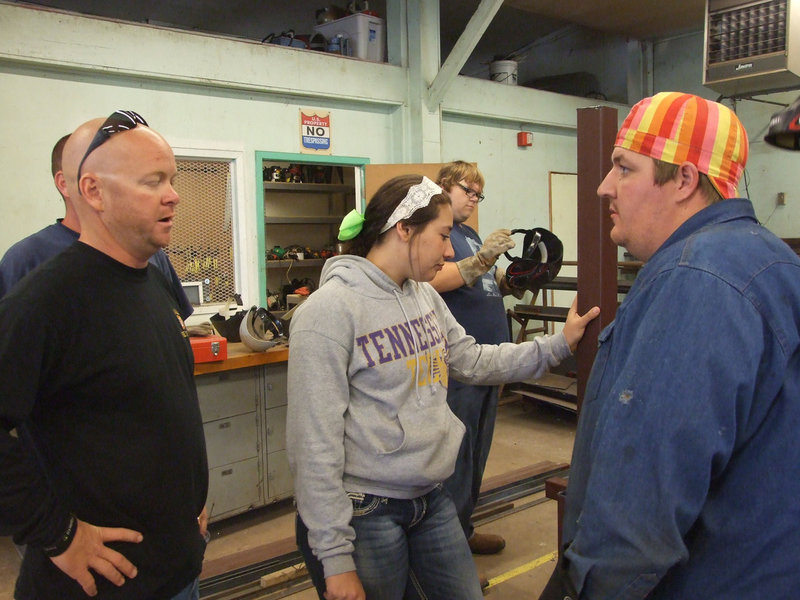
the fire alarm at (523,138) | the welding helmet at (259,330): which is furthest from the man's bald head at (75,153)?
the fire alarm at (523,138)

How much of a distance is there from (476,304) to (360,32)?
9.84 ft

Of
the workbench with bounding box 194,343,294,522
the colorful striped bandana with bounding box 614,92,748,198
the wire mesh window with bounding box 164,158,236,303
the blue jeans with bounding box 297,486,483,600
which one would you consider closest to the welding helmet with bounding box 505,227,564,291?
the blue jeans with bounding box 297,486,483,600

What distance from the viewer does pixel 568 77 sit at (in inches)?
247

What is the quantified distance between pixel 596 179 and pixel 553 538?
1978 mm

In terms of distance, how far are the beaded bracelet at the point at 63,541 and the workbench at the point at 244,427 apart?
1.87 metres

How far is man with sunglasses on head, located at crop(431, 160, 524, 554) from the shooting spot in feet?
6.91

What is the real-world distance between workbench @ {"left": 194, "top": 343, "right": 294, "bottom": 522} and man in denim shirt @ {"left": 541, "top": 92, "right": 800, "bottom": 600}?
2.24 metres

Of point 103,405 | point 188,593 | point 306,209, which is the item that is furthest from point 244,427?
point 306,209

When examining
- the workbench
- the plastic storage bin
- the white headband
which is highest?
the plastic storage bin

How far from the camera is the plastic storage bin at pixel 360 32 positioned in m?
4.46

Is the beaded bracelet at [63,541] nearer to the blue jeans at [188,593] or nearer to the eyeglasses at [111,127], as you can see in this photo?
the blue jeans at [188,593]

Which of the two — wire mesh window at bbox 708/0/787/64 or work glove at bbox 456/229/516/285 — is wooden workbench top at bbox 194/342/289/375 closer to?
work glove at bbox 456/229/516/285

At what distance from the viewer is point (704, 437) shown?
78 cm

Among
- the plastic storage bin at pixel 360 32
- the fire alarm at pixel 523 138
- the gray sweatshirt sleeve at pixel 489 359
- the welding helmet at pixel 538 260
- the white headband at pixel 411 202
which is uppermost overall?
the plastic storage bin at pixel 360 32
